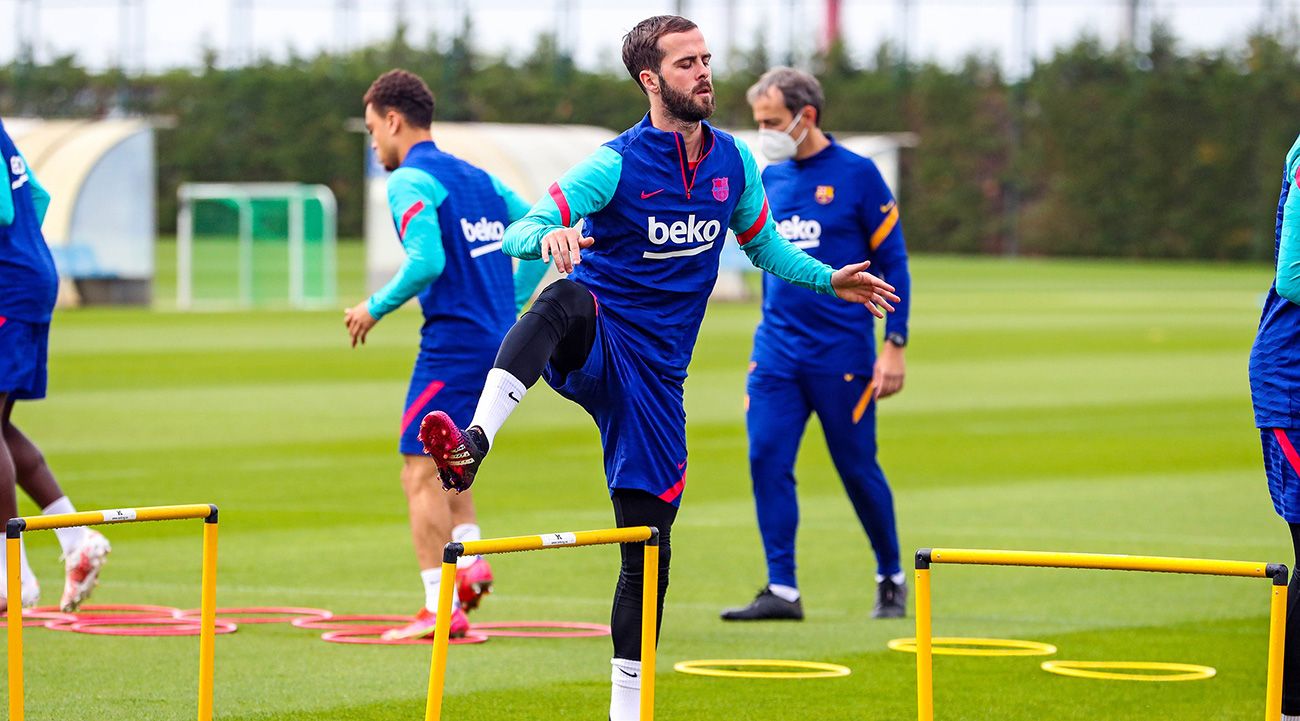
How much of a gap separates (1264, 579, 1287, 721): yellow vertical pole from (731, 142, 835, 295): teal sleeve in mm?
1695

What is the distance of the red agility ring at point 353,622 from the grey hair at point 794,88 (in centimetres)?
256

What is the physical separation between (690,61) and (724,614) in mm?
3332

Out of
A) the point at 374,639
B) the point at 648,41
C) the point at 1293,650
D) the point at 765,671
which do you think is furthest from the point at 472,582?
the point at 1293,650

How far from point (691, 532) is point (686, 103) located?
222 inches

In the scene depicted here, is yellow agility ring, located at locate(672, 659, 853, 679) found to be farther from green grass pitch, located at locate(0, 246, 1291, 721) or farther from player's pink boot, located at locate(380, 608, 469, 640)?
player's pink boot, located at locate(380, 608, 469, 640)

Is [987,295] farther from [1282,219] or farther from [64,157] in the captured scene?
[1282,219]

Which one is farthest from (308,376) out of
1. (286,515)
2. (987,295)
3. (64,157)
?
(987,295)

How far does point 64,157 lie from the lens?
1261 inches

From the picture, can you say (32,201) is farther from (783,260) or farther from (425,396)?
(783,260)

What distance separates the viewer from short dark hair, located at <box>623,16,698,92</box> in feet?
18.9

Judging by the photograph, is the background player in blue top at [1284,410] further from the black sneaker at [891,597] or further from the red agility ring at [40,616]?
the red agility ring at [40,616]

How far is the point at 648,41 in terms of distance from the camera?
576 centimetres

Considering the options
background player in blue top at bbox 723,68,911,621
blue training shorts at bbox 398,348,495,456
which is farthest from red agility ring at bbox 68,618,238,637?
background player in blue top at bbox 723,68,911,621

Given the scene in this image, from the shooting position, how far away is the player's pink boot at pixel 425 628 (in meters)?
7.84
